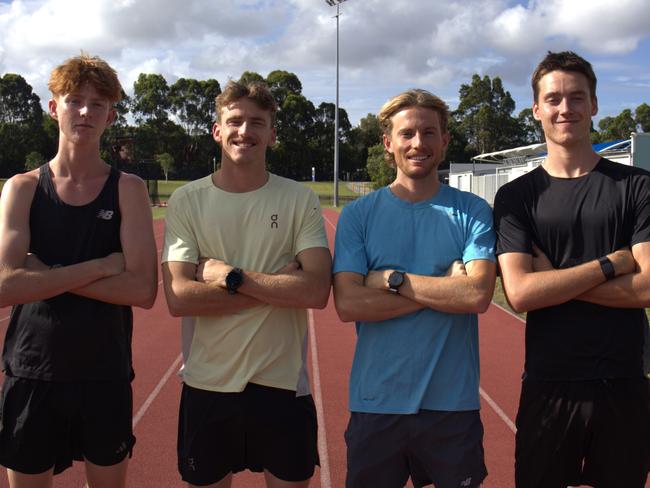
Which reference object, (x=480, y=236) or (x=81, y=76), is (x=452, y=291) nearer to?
(x=480, y=236)

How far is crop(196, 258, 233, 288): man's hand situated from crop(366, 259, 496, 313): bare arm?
703 millimetres

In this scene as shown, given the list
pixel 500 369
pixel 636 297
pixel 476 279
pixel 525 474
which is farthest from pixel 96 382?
pixel 500 369

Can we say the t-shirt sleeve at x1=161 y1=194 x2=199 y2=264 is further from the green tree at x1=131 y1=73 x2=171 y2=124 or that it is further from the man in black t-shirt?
the green tree at x1=131 y1=73 x2=171 y2=124

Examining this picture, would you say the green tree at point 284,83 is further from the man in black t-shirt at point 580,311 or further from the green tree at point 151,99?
the man in black t-shirt at point 580,311

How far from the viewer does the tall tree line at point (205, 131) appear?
180 ft

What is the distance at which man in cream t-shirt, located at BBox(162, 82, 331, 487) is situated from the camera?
2.54 m

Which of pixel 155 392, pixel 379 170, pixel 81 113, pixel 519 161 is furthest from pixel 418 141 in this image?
pixel 379 170

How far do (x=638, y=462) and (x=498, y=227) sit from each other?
1.05 m

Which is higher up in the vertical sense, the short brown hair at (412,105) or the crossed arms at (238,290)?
the short brown hair at (412,105)

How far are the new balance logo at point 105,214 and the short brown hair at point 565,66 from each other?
73.3 inches

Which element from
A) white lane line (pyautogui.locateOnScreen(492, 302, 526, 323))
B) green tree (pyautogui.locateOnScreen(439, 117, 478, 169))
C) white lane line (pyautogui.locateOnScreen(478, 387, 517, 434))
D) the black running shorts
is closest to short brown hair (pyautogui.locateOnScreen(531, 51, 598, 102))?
the black running shorts

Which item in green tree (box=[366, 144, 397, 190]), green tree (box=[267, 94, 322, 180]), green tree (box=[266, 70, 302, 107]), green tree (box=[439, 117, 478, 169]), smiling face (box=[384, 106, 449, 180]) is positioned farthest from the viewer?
green tree (box=[439, 117, 478, 169])

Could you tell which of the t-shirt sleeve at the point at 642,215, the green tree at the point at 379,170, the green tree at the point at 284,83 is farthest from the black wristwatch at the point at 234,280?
the green tree at the point at 284,83

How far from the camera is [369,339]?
2531mm
